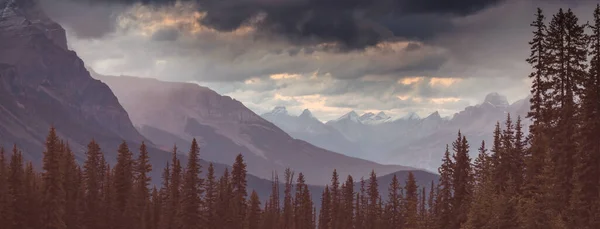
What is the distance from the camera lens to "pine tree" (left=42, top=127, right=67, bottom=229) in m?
94.0

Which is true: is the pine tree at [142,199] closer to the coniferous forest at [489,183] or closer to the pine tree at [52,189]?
the coniferous forest at [489,183]

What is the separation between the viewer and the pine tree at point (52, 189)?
94000 mm

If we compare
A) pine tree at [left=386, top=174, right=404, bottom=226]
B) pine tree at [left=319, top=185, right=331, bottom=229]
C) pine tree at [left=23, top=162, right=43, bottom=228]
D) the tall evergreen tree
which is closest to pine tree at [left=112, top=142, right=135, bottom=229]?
pine tree at [left=23, top=162, right=43, bottom=228]

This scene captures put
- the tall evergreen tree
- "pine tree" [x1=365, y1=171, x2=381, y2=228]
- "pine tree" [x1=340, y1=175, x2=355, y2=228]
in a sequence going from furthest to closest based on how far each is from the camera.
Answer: "pine tree" [x1=340, y1=175, x2=355, y2=228]
"pine tree" [x1=365, y1=171, x2=381, y2=228]
the tall evergreen tree

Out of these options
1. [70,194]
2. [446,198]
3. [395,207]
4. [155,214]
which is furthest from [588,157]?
[395,207]

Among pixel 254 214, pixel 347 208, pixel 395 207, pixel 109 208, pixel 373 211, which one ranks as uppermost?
pixel 347 208

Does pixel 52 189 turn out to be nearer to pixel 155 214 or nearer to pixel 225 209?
pixel 155 214

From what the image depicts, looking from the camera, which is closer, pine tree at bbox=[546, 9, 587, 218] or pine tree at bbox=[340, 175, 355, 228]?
pine tree at bbox=[546, 9, 587, 218]

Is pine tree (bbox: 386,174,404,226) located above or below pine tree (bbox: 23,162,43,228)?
above

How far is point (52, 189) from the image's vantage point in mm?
94562

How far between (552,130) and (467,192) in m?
14.8

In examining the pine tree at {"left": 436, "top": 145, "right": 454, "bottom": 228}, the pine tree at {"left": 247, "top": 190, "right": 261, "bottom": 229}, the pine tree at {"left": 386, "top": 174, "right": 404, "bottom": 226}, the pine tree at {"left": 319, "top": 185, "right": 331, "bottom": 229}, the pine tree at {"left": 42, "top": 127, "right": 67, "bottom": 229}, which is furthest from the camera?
the pine tree at {"left": 319, "top": 185, "right": 331, "bottom": 229}

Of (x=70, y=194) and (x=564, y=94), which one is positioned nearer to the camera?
(x=564, y=94)

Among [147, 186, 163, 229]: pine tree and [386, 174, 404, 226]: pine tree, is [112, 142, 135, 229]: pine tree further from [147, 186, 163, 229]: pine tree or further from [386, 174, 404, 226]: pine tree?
[386, 174, 404, 226]: pine tree
